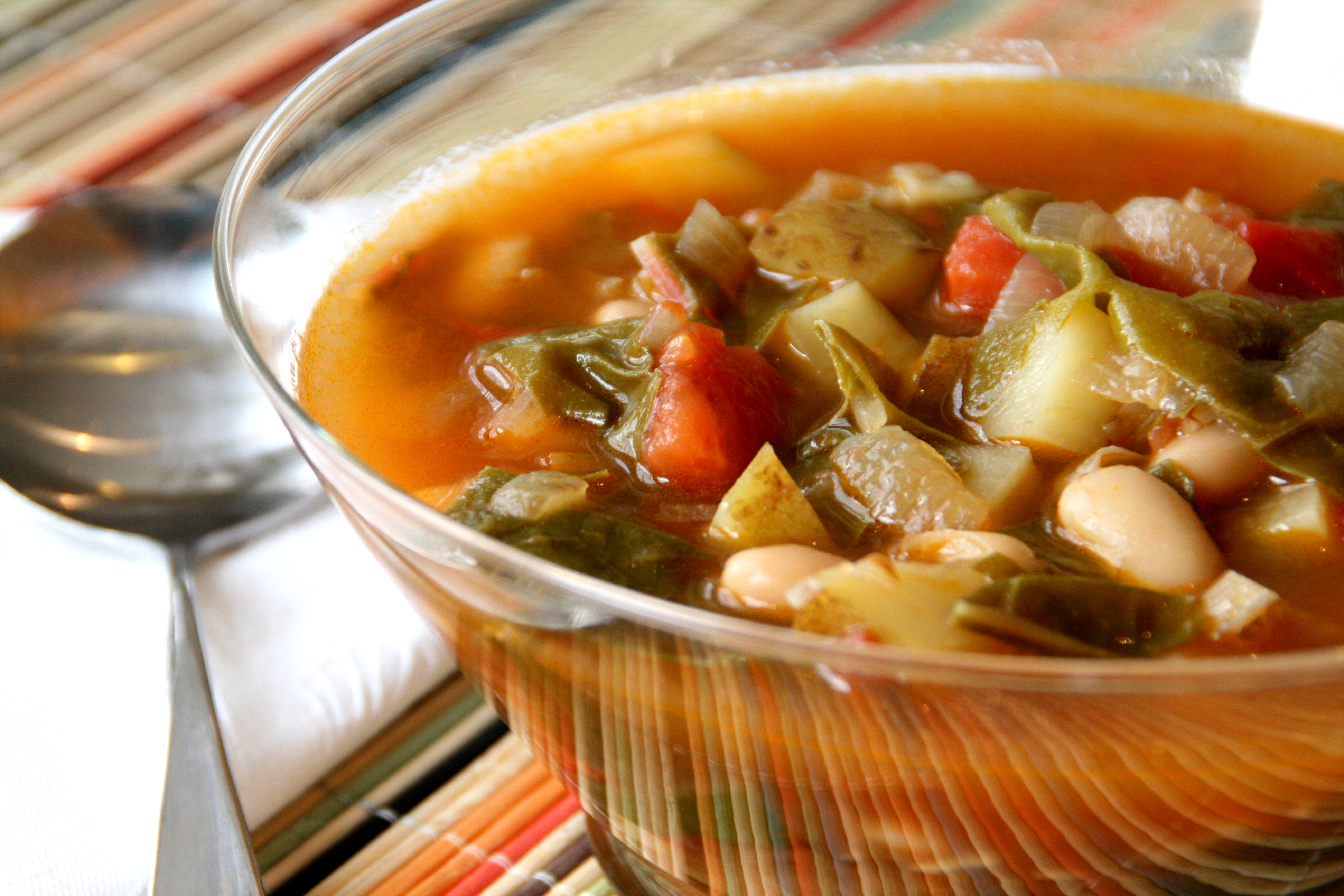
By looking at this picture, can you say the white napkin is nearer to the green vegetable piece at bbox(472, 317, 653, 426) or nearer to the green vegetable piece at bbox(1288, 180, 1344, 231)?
the green vegetable piece at bbox(472, 317, 653, 426)

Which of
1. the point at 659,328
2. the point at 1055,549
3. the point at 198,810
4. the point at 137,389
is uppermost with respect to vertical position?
the point at 659,328

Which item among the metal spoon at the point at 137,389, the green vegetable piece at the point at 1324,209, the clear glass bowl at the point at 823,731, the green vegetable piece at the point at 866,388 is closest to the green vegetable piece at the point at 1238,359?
the green vegetable piece at the point at 866,388

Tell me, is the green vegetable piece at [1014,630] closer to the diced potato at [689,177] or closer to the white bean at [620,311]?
the white bean at [620,311]

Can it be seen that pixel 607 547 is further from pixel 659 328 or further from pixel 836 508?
pixel 659 328

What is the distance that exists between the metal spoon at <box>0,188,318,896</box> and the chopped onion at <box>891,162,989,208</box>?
1.01 m

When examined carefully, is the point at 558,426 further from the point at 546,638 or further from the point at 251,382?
the point at 251,382

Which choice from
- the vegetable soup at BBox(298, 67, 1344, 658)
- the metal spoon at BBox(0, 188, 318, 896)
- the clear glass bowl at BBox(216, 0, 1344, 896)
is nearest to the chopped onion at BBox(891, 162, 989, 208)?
the vegetable soup at BBox(298, 67, 1344, 658)

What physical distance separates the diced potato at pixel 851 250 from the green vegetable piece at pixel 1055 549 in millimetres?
439

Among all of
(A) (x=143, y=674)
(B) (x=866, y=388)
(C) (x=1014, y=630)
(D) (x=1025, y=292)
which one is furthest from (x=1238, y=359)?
(A) (x=143, y=674)

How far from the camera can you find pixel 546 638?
0.97 metres

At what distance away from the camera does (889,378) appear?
1.37 m

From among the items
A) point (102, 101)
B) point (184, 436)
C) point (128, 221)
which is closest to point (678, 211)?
point (184, 436)

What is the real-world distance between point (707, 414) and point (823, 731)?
451 millimetres

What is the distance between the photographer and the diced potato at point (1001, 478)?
119 centimetres
